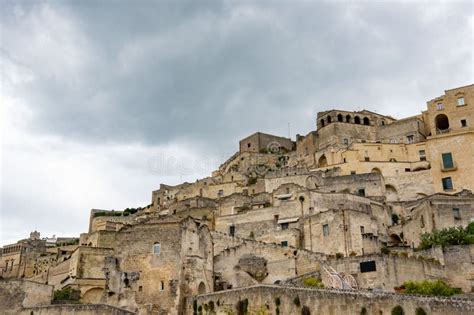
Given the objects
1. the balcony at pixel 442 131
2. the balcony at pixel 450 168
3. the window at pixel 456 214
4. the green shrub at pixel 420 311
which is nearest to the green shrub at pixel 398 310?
the green shrub at pixel 420 311

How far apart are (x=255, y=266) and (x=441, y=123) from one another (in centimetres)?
3401

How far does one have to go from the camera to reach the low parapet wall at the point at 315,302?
913 inches

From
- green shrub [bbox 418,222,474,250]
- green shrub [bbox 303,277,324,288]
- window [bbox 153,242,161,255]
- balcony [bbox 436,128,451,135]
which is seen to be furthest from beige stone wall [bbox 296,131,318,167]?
green shrub [bbox 303,277,324,288]

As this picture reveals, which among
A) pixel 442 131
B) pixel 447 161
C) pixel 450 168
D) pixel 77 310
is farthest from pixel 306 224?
pixel 442 131

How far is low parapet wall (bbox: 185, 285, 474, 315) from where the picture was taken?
76.1 ft

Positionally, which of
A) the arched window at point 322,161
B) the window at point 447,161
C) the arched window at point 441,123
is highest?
the arched window at point 441,123

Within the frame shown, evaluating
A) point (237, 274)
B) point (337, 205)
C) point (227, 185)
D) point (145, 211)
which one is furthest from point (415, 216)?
point (145, 211)

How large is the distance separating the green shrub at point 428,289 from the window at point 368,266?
2.25 meters

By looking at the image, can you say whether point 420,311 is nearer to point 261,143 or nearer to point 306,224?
point 306,224

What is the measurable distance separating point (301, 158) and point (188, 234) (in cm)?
3655

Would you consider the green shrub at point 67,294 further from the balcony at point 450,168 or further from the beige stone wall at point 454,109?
the beige stone wall at point 454,109

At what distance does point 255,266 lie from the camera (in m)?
40.8

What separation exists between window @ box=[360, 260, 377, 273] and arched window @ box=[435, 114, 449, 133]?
32.4m

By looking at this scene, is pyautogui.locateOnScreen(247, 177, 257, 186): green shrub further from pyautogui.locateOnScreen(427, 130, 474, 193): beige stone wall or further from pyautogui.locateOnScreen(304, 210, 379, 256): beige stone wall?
pyautogui.locateOnScreen(304, 210, 379, 256): beige stone wall
